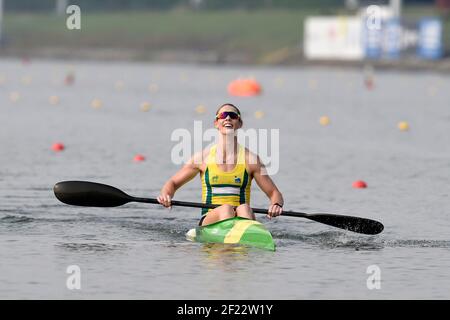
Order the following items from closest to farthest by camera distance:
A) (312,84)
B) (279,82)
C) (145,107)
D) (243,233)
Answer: (243,233) → (145,107) → (312,84) → (279,82)

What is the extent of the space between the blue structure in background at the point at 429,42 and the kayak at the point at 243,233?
55.5 m

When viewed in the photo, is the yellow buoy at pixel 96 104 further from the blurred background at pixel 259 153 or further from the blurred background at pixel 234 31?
the blurred background at pixel 234 31

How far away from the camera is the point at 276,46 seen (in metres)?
87.3

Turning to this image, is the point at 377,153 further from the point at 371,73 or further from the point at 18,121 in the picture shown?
the point at 371,73

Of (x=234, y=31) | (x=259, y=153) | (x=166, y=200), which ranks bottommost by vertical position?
(x=259, y=153)

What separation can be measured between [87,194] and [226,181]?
1865mm

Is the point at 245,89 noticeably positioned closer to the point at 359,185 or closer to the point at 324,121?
the point at 324,121

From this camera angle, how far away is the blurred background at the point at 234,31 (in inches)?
2859

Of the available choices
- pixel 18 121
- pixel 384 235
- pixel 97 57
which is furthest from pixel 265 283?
pixel 97 57

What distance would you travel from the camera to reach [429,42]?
72.0 metres

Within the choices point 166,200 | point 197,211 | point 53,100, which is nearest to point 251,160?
point 166,200

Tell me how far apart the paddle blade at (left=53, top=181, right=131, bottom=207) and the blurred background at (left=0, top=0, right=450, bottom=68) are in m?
50.6

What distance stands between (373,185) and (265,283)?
30.6ft

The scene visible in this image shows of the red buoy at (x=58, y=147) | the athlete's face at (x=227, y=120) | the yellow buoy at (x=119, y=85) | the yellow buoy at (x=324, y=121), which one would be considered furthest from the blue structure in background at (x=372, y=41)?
the athlete's face at (x=227, y=120)
